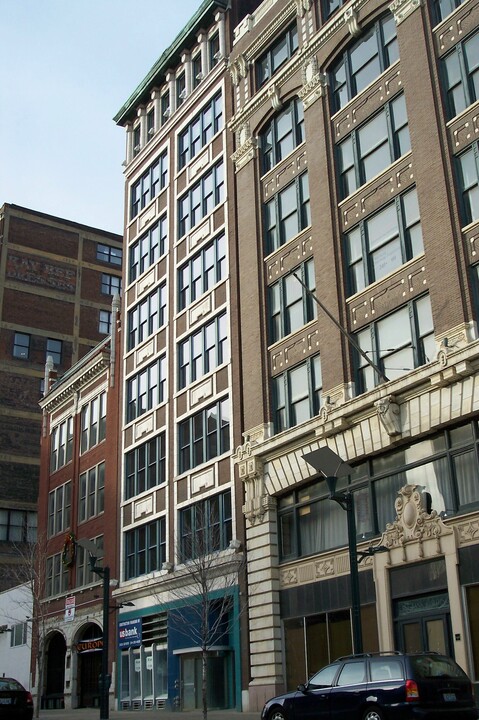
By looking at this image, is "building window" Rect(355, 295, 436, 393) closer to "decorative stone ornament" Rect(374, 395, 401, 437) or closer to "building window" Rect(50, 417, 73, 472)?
"decorative stone ornament" Rect(374, 395, 401, 437)

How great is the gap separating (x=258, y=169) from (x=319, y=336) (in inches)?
373

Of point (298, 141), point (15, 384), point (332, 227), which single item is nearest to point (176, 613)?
point (332, 227)

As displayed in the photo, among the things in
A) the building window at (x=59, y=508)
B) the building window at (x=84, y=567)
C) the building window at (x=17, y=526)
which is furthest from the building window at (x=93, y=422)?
the building window at (x=17, y=526)

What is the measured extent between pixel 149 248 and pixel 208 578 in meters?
19.9

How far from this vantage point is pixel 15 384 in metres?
63.5

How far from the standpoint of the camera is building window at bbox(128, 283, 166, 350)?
4256cm

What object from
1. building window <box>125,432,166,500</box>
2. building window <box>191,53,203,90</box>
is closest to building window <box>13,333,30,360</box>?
building window <box>125,432,166,500</box>

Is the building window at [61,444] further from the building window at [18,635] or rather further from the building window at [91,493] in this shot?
the building window at [18,635]

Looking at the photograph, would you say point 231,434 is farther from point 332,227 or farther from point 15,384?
point 15,384

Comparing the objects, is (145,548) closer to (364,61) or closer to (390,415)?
(390,415)

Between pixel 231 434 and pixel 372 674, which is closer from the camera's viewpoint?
pixel 372 674

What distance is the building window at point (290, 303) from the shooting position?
31250 millimetres

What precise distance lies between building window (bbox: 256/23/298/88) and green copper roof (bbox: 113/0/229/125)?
570 centimetres

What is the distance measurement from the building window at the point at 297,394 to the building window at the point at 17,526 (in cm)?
3375
